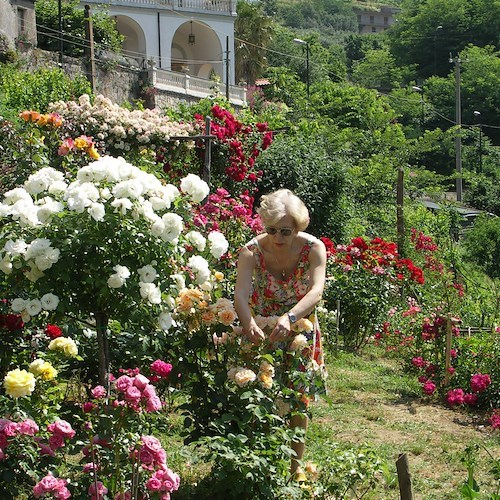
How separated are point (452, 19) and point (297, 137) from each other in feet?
211

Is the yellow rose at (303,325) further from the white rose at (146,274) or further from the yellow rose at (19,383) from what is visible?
the yellow rose at (19,383)

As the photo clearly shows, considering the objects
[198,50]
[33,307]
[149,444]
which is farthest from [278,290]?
[198,50]

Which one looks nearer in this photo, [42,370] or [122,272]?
[42,370]

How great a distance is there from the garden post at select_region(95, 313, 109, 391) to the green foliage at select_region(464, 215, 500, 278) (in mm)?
17413

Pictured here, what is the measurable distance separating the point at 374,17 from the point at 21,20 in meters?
152

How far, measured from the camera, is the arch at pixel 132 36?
4412 centimetres

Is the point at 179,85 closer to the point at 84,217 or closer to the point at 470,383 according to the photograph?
the point at 470,383

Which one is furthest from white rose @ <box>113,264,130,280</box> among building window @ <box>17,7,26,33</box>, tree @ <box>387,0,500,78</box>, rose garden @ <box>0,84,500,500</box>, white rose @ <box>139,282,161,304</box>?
tree @ <box>387,0,500,78</box>

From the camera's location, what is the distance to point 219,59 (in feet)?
155

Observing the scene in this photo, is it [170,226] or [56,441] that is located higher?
[170,226]

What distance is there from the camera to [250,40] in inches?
2021

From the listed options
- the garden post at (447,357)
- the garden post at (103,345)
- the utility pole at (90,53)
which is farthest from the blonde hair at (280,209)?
the utility pole at (90,53)

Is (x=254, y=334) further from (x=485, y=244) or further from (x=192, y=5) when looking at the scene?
(x=192, y=5)

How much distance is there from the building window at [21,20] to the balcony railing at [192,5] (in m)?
16.9
